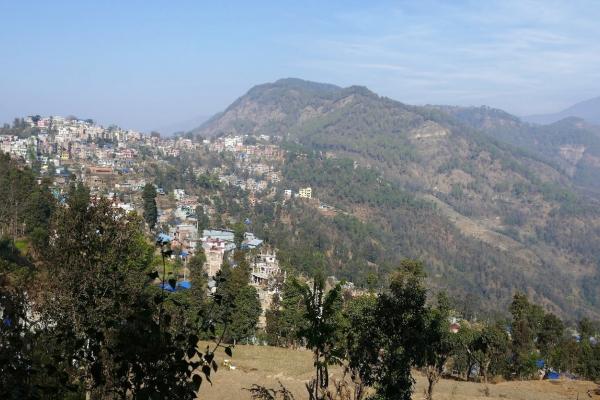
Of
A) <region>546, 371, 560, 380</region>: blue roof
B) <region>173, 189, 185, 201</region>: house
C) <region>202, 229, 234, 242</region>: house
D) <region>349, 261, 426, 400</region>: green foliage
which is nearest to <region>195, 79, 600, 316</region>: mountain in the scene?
<region>202, 229, 234, 242</region>: house

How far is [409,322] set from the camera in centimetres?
1016

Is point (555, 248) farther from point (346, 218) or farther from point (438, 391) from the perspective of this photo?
point (438, 391)

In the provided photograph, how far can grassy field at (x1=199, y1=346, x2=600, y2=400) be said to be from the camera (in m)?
16.4

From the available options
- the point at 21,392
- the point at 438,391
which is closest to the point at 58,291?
the point at 21,392

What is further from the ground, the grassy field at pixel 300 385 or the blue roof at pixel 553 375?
the grassy field at pixel 300 385

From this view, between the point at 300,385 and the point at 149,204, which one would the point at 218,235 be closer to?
the point at 149,204

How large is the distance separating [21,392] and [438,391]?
16.6 meters

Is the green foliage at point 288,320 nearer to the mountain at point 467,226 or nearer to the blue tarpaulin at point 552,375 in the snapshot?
the blue tarpaulin at point 552,375

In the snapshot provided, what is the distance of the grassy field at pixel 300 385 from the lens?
53.9ft

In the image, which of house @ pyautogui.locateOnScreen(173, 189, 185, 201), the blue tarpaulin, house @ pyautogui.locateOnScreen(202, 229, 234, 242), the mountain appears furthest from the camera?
the mountain

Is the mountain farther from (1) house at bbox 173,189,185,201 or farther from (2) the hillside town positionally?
(1) house at bbox 173,189,185,201

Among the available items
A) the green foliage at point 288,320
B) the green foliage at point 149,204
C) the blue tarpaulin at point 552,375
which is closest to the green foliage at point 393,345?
the green foliage at point 288,320

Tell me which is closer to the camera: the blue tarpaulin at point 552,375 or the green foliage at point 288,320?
the blue tarpaulin at point 552,375

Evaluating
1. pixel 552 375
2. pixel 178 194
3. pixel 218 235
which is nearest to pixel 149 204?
pixel 218 235
